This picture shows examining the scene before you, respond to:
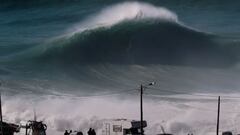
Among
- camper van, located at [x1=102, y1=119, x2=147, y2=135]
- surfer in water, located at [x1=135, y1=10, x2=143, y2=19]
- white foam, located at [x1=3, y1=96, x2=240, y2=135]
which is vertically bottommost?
camper van, located at [x1=102, y1=119, x2=147, y2=135]

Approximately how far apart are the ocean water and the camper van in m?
1.83

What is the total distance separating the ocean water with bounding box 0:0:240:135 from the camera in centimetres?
3962

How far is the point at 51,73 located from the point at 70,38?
1248 centimetres

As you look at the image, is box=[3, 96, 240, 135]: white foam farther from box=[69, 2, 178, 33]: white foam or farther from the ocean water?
box=[69, 2, 178, 33]: white foam

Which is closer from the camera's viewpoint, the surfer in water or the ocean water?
the ocean water

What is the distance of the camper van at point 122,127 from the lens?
32.7 m

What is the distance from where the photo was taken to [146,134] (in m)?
35.4

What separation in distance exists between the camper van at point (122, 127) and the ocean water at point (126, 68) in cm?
183

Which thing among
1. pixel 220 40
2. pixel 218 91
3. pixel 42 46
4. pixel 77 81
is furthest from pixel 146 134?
pixel 42 46

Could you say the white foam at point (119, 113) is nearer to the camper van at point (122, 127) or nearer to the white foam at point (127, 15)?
the camper van at point (122, 127)

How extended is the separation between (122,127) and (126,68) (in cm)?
2100

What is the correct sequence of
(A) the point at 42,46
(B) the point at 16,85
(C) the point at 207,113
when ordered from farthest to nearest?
(A) the point at 42,46 → (B) the point at 16,85 → (C) the point at 207,113

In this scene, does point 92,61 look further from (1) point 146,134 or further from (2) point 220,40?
(1) point 146,134

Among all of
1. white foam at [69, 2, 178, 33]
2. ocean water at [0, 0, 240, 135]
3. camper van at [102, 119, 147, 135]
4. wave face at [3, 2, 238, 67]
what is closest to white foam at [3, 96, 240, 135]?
ocean water at [0, 0, 240, 135]
